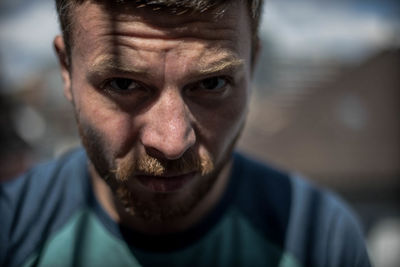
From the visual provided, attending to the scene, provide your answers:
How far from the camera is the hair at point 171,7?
132 cm

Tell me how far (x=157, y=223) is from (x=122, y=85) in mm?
612

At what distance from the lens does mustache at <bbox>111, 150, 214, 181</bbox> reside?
144 cm

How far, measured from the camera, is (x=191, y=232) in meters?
1.73

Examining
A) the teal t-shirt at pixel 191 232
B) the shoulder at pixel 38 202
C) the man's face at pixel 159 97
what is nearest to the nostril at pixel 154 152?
the man's face at pixel 159 97

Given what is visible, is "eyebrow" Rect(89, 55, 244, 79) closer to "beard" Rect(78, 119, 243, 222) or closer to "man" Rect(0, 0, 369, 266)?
"man" Rect(0, 0, 369, 266)

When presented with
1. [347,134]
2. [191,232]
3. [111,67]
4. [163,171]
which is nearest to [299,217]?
[191,232]

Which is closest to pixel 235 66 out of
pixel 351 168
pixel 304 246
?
pixel 304 246

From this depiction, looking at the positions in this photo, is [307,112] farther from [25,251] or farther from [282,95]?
[25,251]

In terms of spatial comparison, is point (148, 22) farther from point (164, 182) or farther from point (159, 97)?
point (164, 182)

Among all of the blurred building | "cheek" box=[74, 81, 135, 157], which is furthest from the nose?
the blurred building

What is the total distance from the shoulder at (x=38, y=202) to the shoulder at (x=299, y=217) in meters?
0.81

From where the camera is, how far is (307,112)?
19.1 metres

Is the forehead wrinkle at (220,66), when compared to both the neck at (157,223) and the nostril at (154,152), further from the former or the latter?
the neck at (157,223)

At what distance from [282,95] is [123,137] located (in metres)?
21.7
